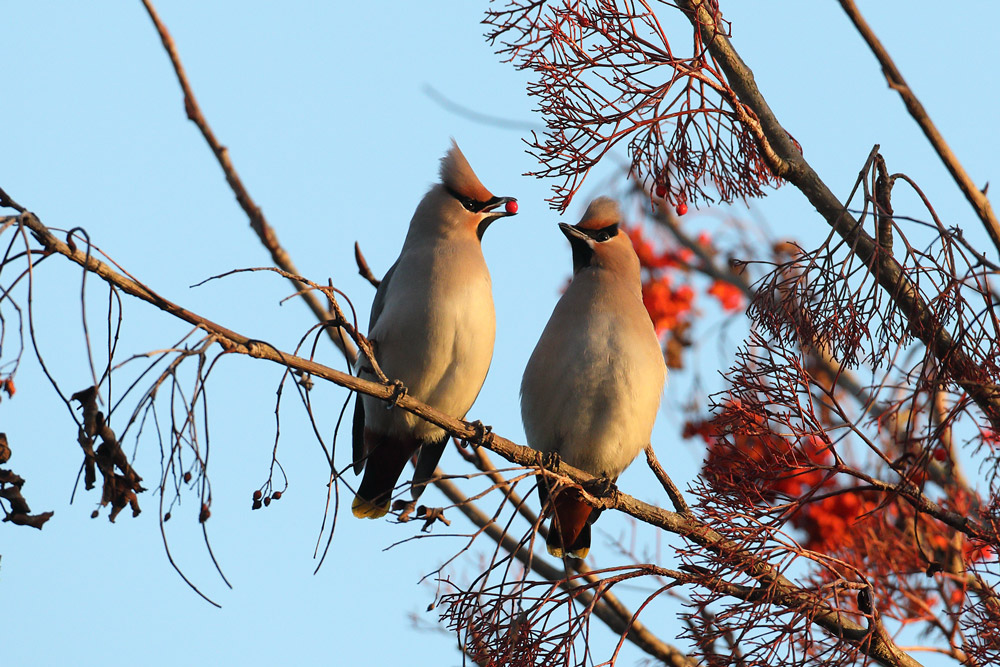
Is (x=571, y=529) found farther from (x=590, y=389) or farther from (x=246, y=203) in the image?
(x=246, y=203)

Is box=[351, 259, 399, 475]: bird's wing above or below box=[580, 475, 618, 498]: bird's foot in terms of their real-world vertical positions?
above

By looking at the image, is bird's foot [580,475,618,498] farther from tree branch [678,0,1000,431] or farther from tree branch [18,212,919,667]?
tree branch [678,0,1000,431]

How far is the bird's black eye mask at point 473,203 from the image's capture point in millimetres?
4543

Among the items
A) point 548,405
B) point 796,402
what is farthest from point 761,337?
point 548,405

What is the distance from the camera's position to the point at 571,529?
13.8ft

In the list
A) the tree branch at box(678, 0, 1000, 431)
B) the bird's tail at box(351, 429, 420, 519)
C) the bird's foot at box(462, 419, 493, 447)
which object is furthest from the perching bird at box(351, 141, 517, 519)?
the tree branch at box(678, 0, 1000, 431)

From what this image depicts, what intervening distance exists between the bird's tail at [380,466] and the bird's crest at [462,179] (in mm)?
1067

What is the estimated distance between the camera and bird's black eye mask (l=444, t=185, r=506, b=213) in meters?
4.54

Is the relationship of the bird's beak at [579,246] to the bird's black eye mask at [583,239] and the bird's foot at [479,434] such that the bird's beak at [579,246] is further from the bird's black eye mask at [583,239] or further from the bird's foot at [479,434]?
the bird's foot at [479,434]

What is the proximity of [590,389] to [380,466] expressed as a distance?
0.93 m

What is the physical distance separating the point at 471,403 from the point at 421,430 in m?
0.22

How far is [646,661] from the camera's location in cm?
412

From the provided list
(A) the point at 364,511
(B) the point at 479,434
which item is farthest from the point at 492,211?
(B) the point at 479,434

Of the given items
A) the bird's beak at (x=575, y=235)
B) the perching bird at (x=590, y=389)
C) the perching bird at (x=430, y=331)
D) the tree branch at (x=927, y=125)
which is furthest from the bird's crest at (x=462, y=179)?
the tree branch at (x=927, y=125)
